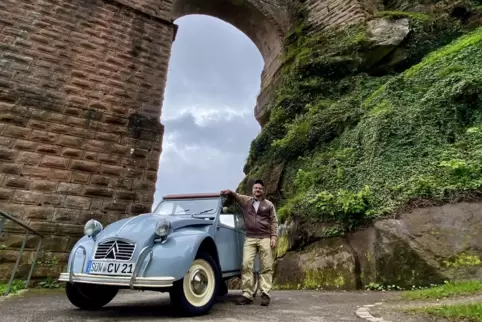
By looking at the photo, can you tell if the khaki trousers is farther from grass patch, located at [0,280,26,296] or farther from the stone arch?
the stone arch

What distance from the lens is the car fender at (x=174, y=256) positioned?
132 inches

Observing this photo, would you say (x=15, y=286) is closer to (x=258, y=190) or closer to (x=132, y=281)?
(x=132, y=281)

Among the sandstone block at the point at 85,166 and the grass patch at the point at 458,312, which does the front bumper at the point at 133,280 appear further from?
the sandstone block at the point at 85,166

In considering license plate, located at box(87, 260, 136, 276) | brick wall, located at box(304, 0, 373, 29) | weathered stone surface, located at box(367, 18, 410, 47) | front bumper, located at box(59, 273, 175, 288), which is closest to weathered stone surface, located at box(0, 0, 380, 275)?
license plate, located at box(87, 260, 136, 276)

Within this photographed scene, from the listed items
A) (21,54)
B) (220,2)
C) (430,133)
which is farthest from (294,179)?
(220,2)

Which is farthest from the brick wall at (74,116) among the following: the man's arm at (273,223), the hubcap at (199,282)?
the hubcap at (199,282)

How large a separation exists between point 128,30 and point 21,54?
232 centimetres

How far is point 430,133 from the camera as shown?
23.0 feet

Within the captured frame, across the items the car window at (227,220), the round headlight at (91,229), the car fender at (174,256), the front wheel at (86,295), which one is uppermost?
the car window at (227,220)

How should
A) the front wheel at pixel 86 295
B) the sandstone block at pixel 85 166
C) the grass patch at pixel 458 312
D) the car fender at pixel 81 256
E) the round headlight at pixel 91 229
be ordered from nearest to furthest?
the grass patch at pixel 458 312, the car fender at pixel 81 256, the front wheel at pixel 86 295, the round headlight at pixel 91 229, the sandstone block at pixel 85 166

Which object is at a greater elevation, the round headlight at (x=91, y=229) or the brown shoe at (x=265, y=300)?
the round headlight at (x=91, y=229)

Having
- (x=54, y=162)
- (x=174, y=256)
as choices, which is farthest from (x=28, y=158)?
(x=174, y=256)

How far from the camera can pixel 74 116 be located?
7086 millimetres

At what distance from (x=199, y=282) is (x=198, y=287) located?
0.16ft
